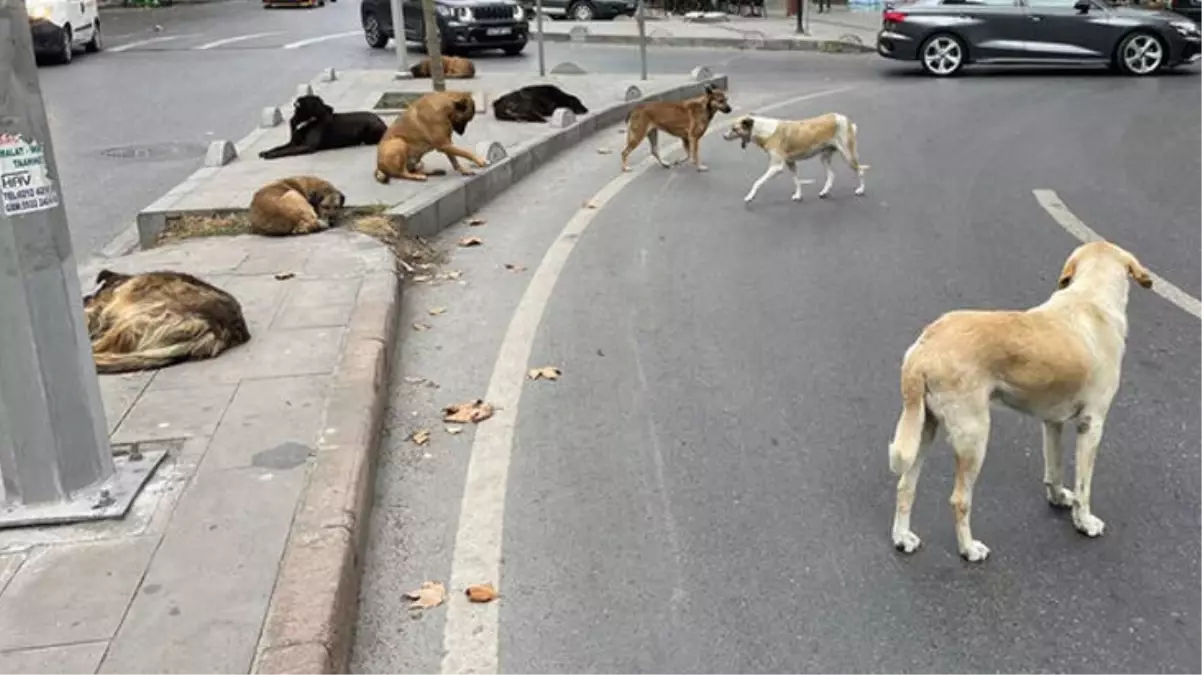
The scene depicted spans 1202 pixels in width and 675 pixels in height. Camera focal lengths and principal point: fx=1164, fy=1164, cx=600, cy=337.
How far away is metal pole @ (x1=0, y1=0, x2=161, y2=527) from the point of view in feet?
11.9

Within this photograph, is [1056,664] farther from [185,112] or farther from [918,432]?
[185,112]

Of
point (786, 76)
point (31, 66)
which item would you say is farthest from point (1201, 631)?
point (786, 76)

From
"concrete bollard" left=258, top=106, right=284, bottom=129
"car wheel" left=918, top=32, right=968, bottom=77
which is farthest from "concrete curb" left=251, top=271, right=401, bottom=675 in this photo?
"car wheel" left=918, top=32, right=968, bottom=77

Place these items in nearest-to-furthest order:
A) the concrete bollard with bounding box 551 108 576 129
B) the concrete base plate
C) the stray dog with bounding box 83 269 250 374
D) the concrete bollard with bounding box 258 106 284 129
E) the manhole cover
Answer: the concrete base plate → the stray dog with bounding box 83 269 250 374 → the manhole cover → the concrete bollard with bounding box 551 108 576 129 → the concrete bollard with bounding box 258 106 284 129

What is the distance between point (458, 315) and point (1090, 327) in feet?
12.1

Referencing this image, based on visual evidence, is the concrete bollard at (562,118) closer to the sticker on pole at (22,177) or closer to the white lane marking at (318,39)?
the sticker on pole at (22,177)

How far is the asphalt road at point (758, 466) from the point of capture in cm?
346

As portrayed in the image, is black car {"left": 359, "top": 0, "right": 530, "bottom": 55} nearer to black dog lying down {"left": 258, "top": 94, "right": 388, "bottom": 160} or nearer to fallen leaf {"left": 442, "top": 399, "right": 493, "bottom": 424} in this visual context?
black dog lying down {"left": 258, "top": 94, "right": 388, "bottom": 160}

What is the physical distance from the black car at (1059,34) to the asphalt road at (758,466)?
10.4 metres

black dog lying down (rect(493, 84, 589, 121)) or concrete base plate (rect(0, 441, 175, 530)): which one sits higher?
black dog lying down (rect(493, 84, 589, 121))

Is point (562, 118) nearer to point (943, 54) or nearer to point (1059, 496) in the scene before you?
point (943, 54)

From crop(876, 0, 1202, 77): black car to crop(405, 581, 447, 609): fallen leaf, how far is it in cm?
1720

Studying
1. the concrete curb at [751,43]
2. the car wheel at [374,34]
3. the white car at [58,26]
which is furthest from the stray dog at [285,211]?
the car wheel at [374,34]

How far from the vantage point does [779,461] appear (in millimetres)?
4617
